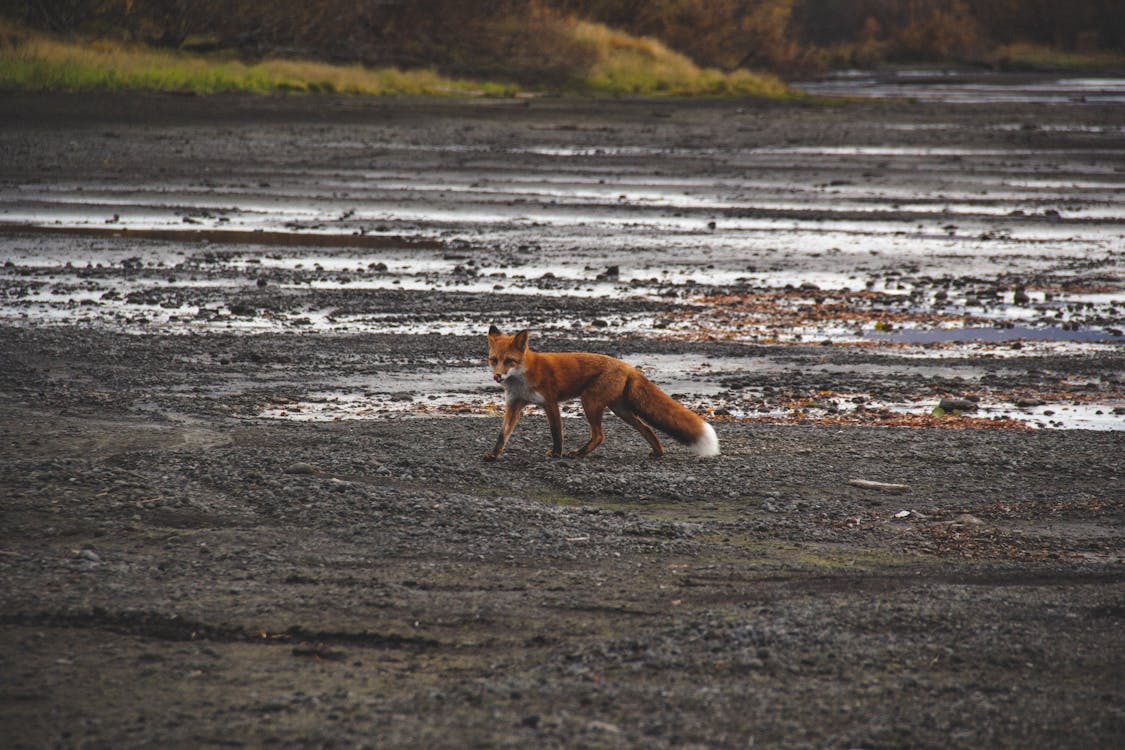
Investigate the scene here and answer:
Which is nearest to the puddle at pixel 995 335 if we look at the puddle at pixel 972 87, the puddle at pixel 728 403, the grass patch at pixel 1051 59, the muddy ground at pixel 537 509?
the muddy ground at pixel 537 509

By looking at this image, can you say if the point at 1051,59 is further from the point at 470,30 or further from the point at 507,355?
the point at 507,355

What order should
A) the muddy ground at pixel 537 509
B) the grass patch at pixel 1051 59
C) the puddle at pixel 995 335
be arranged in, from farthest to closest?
1. the grass patch at pixel 1051 59
2. the puddle at pixel 995 335
3. the muddy ground at pixel 537 509

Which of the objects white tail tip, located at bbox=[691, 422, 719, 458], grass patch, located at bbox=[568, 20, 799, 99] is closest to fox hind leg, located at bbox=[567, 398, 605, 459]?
white tail tip, located at bbox=[691, 422, 719, 458]

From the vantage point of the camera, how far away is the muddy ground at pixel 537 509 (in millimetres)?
4543

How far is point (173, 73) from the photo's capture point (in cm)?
3669

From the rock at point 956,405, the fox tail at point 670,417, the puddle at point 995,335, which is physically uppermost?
the fox tail at point 670,417

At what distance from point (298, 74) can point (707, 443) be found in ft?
114

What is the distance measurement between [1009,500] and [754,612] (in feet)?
8.25

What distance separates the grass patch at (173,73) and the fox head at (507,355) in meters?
27.9

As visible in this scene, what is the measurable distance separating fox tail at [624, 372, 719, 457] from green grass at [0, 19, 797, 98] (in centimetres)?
2820

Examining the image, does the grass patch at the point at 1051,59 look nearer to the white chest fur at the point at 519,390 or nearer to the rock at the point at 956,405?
the rock at the point at 956,405

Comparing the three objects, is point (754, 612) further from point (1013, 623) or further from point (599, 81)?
point (599, 81)

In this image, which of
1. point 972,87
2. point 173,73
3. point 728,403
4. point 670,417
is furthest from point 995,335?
point 972,87

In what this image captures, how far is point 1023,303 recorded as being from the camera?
1334cm
